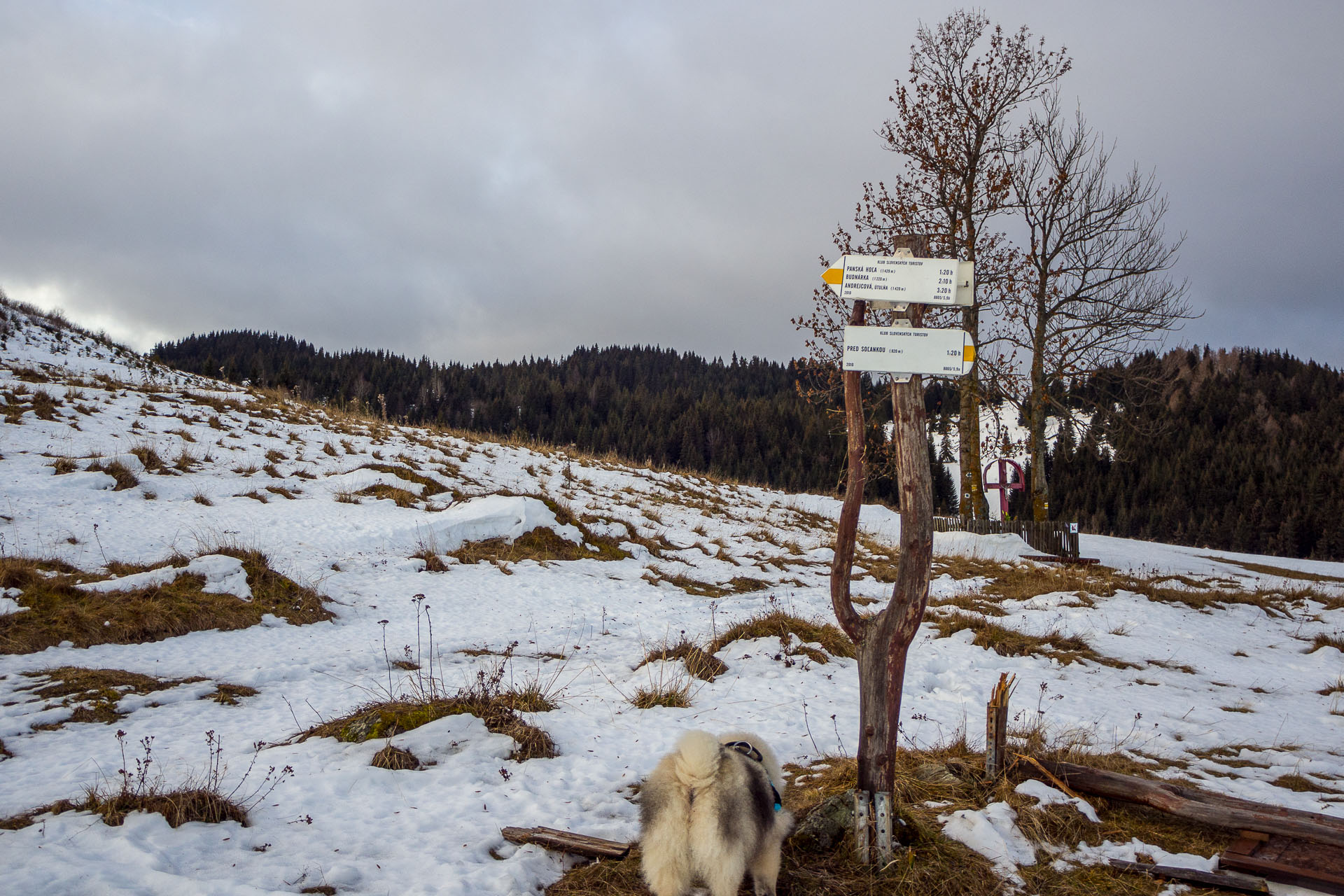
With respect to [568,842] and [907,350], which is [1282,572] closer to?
[907,350]

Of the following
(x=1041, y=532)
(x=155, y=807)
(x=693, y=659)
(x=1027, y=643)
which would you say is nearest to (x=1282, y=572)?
(x=1041, y=532)

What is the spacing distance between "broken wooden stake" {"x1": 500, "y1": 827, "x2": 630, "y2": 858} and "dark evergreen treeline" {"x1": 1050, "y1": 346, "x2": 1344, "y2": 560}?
5112cm

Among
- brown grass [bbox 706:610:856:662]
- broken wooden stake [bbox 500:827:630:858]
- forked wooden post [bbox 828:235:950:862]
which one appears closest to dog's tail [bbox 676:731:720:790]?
broken wooden stake [bbox 500:827:630:858]

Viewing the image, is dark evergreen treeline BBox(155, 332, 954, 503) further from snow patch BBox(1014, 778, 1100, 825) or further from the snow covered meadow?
snow patch BBox(1014, 778, 1100, 825)

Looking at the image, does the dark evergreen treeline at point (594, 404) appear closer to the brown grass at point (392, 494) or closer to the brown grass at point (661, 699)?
the brown grass at point (392, 494)

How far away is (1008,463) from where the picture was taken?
648 inches

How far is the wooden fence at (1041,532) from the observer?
17422 millimetres

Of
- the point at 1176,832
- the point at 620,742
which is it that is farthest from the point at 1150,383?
the point at 620,742

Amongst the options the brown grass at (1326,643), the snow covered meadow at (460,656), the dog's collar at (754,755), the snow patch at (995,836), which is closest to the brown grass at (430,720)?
the snow covered meadow at (460,656)

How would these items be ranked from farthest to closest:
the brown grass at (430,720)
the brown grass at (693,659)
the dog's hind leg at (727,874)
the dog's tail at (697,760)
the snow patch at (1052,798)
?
the brown grass at (693,659) < the brown grass at (430,720) < the snow patch at (1052,798) < the dog's tail at (697,760) < the dog's hind leg at (727,874)

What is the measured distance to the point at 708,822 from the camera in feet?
9.06

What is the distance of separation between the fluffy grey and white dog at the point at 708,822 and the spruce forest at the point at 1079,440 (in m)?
23.4

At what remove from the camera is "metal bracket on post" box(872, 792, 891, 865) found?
3.35 m

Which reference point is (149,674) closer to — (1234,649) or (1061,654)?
(1061,654)
